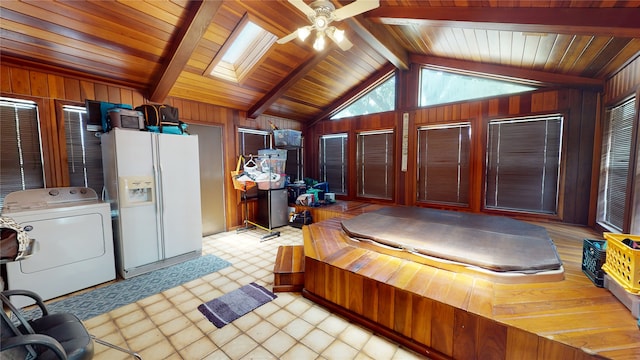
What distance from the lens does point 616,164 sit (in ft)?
9.25

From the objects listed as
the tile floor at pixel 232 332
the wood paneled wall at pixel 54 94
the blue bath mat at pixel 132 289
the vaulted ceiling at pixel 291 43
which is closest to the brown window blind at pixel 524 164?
the vaulted ceiling at pixel 291 43

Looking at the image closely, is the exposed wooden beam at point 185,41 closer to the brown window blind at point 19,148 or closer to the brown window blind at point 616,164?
the brown window blind at point 19,148

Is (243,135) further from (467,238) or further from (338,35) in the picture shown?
(467,238)

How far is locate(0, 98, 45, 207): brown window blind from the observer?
2.65 meters

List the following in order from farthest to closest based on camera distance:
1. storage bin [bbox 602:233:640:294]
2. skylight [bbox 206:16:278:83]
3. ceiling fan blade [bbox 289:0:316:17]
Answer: skylight [bbox 206:16:278:83], ceiling fan blade [bbox 289:0:316:17], storage bin [bbox 602:233:640:294]

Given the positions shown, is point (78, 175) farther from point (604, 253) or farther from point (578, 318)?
point (604, 253)

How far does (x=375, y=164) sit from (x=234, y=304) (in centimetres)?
406

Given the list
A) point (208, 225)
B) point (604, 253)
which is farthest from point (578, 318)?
point (208, 225)

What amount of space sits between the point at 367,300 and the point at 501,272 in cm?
111

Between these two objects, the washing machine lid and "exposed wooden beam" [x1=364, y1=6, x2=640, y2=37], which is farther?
the washing machine lid

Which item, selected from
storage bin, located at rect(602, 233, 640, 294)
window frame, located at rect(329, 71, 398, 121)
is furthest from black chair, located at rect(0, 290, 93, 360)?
window frame, located at rect(329, 71, 398, 121)

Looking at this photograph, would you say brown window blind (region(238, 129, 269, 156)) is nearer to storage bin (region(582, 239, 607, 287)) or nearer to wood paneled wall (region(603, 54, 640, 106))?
storage bin (region(582, 239, 607, 287))

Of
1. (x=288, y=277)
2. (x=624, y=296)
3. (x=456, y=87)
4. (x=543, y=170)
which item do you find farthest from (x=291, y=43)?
(x=543, y=170)

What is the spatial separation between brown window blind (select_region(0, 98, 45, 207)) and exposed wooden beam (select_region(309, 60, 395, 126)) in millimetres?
4837
